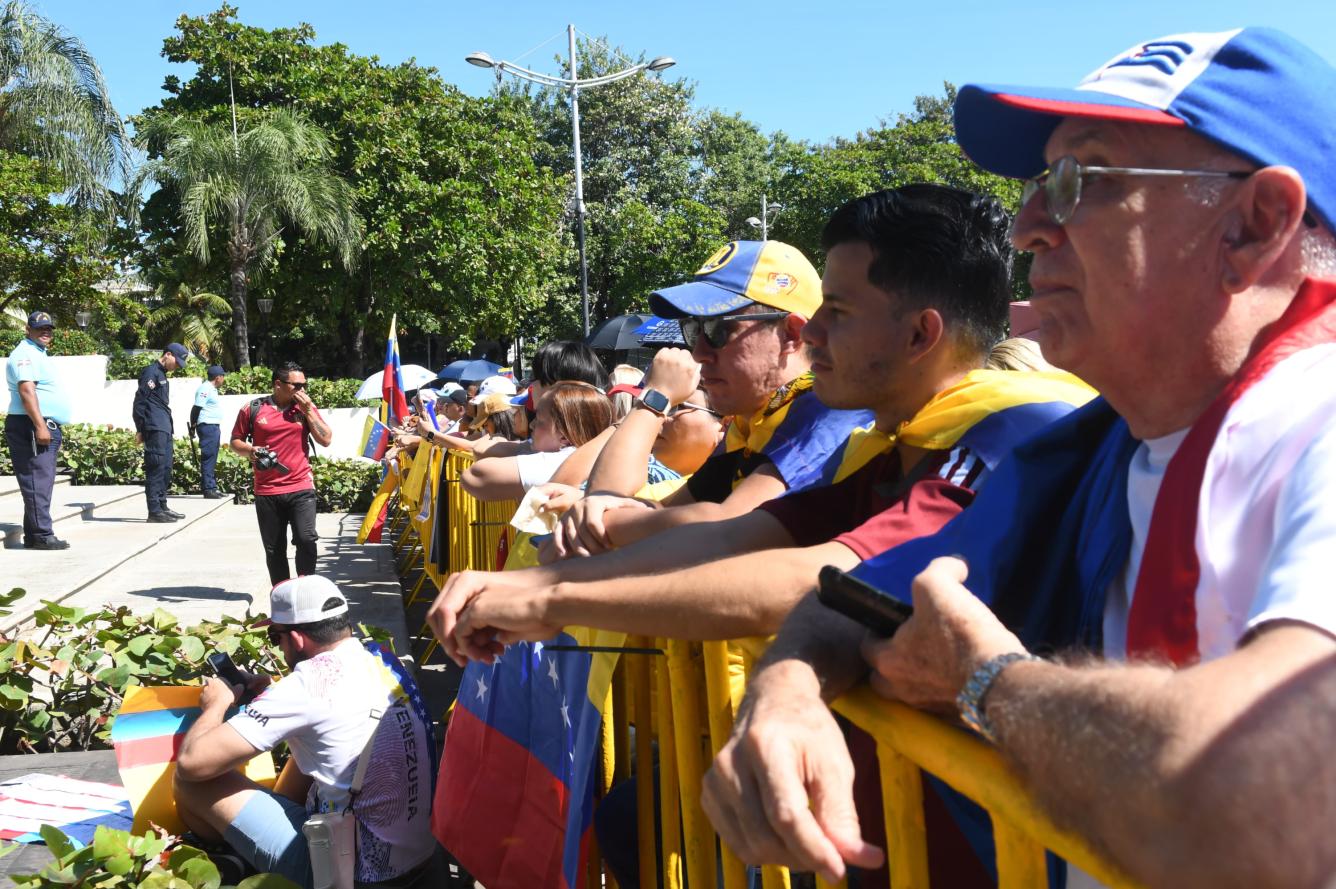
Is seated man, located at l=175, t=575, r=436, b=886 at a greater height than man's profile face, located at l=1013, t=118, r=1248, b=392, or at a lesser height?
lesser

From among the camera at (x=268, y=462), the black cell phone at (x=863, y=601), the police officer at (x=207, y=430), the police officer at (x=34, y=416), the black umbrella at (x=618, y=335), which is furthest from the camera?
the police officer at (x=207, y=430)

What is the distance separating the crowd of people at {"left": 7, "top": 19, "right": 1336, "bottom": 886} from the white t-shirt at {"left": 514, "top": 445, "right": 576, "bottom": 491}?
259 cm

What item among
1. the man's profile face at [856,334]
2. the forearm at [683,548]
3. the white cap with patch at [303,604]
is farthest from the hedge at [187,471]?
the man's profile face at [856,334]

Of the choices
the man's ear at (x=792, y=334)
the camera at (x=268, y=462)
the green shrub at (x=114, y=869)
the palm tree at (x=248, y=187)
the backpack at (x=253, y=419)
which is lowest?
the green shrub at (x=114, y=869)

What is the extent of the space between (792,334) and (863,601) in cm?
170

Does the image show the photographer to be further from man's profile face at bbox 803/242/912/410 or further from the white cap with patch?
man's profile face at bbox 803/242/912/410

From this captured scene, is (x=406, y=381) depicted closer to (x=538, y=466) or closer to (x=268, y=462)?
(x=268, y=462)

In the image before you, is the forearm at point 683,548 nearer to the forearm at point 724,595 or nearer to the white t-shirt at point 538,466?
the forearm at point 724,595

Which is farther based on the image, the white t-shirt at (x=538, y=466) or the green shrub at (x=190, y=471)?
the green shrub at (x=190, y=471)

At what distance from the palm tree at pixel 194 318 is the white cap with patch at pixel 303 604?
28.6 metres

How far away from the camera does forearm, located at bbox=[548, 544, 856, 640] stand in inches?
73.1

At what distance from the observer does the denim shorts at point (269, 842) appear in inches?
146

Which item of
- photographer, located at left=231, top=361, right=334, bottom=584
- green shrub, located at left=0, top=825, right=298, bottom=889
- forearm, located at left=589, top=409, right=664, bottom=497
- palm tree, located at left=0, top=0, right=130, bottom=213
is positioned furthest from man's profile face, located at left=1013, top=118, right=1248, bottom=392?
palm tree, located at left=0, top=0, right=130, bottom=213

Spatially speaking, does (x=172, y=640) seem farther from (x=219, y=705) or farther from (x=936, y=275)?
(x=936, y=275)
